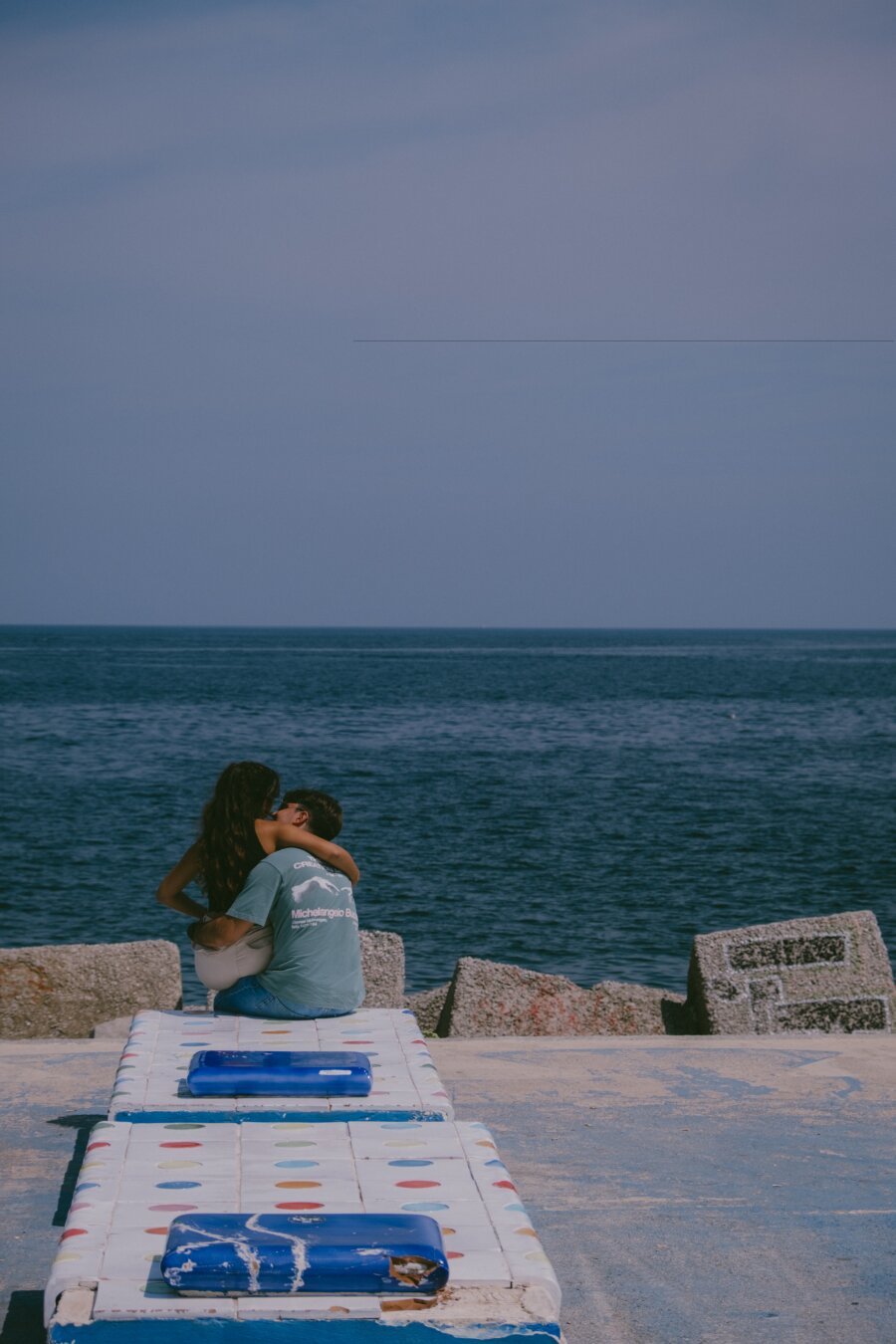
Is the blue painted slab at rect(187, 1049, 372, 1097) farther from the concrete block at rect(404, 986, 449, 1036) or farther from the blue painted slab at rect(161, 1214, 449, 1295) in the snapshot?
the concrete block at rect(404, 986, 449, 1036)

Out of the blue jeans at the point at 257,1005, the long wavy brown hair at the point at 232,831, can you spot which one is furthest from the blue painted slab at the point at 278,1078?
the long wavy brown hair at the point at 232,831

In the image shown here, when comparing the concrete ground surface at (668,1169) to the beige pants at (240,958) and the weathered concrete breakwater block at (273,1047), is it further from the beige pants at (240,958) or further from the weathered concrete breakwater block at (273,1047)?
the beige pants at (240,958)

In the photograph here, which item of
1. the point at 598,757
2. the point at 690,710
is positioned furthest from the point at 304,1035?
the point at 690,710

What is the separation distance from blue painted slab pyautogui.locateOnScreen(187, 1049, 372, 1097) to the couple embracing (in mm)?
927

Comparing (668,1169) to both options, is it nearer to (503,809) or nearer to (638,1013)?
(638,1013)

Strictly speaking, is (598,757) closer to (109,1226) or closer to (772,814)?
(772,814)

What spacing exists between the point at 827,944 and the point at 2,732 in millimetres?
53602

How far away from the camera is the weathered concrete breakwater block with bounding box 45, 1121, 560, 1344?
→ 276 cm

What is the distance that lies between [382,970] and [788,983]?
217 cm

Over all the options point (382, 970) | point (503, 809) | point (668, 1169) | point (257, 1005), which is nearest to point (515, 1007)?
point (382, 970)

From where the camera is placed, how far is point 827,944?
315 inches

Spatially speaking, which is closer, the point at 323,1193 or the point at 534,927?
the point at 323,1193

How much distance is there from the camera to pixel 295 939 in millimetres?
5273

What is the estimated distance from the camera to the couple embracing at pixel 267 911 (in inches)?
207
